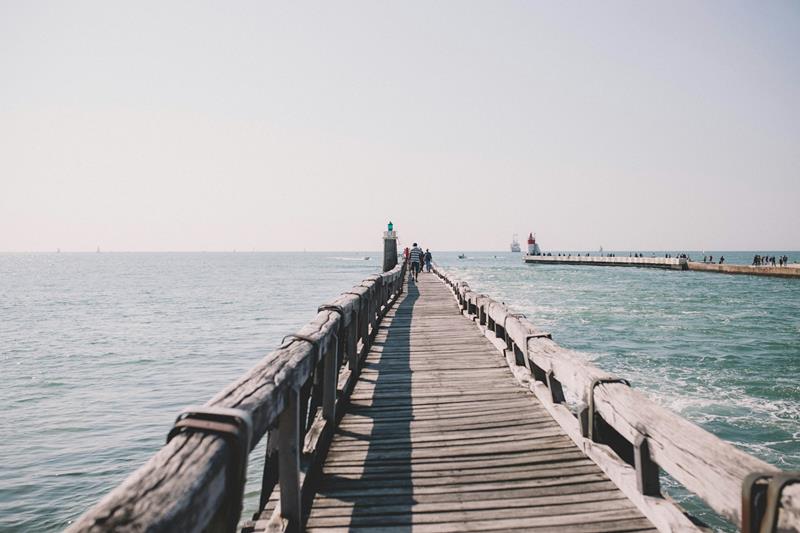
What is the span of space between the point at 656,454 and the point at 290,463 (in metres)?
2.19

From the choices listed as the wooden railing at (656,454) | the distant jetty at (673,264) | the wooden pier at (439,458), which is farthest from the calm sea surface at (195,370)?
the distant jetty at (673,264)

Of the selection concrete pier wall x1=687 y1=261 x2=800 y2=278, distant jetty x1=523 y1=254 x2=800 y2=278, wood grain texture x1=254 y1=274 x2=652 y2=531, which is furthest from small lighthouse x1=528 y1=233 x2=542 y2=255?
wood grain texture x1=254 y1=274 x2=652 y2=531

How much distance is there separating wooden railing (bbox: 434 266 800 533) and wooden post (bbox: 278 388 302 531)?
2.12m

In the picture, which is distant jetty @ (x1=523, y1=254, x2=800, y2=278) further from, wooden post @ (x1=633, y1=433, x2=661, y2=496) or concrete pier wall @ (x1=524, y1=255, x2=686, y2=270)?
wooden post @ (x1=633, y1=433, x2=661, y2=496)

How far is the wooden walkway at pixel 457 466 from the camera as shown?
331 cm

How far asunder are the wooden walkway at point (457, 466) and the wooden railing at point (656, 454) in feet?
0.54

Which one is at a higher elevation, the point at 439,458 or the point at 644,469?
the point at 644,469

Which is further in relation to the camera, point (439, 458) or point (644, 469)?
point (439, 458)

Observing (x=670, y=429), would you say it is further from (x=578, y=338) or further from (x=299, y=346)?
(x=578, y=338)

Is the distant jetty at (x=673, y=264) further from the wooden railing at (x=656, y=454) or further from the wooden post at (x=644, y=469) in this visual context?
the wooden post at (x=644, y=469)

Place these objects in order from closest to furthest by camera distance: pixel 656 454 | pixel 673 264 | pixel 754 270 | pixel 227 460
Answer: pixel 227 460, pixel 656 454, pixel 754 270, pixel 673 264

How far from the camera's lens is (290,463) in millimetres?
3217

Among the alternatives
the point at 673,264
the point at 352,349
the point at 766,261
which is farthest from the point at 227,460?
the point at 673,264

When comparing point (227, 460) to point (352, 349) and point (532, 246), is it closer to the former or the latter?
point (352, 349)
